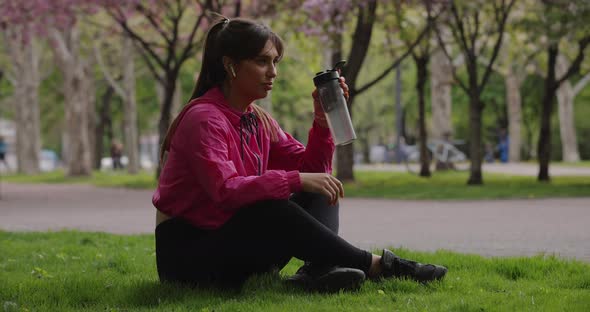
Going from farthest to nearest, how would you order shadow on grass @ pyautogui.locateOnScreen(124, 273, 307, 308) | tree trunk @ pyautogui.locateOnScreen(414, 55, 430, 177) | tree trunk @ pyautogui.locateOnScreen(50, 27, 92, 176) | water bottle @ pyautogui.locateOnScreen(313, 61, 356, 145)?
tree trunk @ pyautogui.locateOnScreen(50, 27, 92, 176) < tree trunk @ pyautogui.locateOnScreen(414, 55, 430, 177) < shadow on grass @ pyautogui.locateOnScreen(124, 273, 307, 308) < water bottle @ pyautogui.locateOnScreen(313, 61, 356, 145)

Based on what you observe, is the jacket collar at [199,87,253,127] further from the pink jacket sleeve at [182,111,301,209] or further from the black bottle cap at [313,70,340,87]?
the black bottle cap at [313,70,340,87]

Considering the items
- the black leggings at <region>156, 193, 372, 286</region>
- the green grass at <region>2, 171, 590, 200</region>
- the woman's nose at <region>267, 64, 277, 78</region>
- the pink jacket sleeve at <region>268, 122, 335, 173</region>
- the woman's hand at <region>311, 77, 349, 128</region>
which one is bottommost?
the green grass at <region>2, 171, 590, 200</region>

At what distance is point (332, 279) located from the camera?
13.5ft

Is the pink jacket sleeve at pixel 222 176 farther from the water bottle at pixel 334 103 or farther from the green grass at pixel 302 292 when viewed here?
the green grass at pixel 302 292

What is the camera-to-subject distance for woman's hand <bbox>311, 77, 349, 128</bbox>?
161 inches

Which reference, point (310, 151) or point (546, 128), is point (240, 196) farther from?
point (546, 128)

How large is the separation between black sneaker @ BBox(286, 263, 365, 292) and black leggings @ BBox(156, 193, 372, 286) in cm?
5

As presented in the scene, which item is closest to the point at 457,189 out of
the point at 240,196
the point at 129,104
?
the point at 240,196

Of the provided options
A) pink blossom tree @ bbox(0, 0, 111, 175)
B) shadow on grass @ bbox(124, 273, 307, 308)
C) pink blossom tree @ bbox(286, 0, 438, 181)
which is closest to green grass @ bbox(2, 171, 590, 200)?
pink blossom tree @ bbox(286, 0, 438, 181)

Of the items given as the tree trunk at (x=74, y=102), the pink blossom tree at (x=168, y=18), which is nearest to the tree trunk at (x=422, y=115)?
the pink blossom tree at (x=168, y=18)

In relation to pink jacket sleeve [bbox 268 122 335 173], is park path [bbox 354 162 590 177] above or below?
below

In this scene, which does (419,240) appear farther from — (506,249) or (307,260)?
(307,260)

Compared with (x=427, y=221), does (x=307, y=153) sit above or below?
above

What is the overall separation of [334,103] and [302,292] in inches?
37.4
